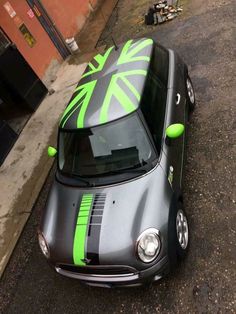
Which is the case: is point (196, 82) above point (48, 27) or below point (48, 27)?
below

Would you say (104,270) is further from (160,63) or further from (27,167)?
(27,167)

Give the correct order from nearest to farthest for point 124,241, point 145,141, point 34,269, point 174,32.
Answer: point 124,241
point 145,141
point 34,269
point 174,32

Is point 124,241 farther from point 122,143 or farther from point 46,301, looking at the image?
point 46,301

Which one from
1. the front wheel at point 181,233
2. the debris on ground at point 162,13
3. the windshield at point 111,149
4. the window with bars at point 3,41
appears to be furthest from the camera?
the debris on ground at point 162,13

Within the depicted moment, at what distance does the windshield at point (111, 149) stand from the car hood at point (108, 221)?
0.22 metres

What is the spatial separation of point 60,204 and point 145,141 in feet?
4.49

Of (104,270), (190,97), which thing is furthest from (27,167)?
(104,270)

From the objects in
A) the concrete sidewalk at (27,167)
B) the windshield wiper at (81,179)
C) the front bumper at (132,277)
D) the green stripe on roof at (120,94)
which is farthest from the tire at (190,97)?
the front bumper at (132,277)

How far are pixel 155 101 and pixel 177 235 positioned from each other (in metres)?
1.87

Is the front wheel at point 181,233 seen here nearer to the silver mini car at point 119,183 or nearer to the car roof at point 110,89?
the silver mini car at point 119,183

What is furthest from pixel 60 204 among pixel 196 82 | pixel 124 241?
pixel 196 82

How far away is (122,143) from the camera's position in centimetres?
385

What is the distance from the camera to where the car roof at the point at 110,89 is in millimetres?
4027

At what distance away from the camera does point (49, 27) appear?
9016 millimetres
